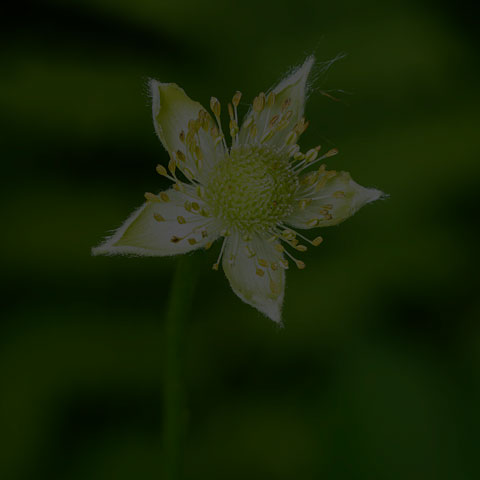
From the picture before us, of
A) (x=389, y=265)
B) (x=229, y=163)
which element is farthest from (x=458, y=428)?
(x=229, y=163)

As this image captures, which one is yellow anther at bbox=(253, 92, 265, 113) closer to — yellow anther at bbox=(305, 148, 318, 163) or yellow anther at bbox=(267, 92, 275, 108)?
yellow anther at bbox=(267, 92, 275, 108)

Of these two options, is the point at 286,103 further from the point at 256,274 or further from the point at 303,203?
the point at 256,274

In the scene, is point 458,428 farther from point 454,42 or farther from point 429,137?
point 454,42

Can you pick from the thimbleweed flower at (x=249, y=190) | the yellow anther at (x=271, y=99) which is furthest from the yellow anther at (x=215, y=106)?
the yellow anther at (x=271, y=99)

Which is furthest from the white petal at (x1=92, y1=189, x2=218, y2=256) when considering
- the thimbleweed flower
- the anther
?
the anther

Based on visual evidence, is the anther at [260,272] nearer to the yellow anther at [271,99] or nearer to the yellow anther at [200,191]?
the yellow anther at [200,191]

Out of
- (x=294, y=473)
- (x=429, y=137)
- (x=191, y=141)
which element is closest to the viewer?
(x=191, y=141)

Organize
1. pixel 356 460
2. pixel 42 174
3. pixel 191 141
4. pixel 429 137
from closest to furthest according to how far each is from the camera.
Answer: pixel 191 141
pixel 356 460
pixel 42 174
pixel 429 137
